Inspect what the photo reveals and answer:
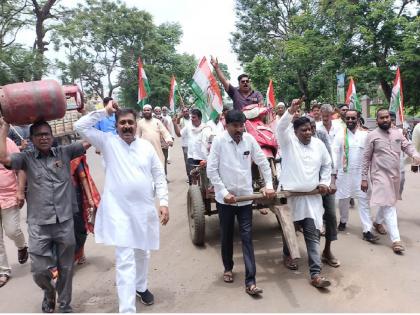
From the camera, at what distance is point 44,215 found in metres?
3.70

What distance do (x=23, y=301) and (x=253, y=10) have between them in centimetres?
2906

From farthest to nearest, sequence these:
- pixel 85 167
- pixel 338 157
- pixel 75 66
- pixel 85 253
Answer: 1. pixel 75 66
2. pixel 338 157
3. pixel 85 253
4. pixel 85 167

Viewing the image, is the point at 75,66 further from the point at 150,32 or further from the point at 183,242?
the point at 183,242

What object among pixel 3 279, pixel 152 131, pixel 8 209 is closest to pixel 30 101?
pixel 8 209

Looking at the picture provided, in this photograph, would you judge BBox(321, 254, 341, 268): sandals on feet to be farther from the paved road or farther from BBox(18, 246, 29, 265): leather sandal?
BBox(18, 246, 29, 265): leather sandal

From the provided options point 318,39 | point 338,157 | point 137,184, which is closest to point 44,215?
point 137,184

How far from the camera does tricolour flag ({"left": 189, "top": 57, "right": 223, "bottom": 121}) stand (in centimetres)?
693

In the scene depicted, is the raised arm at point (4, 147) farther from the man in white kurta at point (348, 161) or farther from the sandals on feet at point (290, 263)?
the man in white kurta at point (348, 161)

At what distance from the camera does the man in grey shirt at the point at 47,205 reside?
12.1ft

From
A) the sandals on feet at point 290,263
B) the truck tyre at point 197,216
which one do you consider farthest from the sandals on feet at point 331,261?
the truck tyre at point 197,216

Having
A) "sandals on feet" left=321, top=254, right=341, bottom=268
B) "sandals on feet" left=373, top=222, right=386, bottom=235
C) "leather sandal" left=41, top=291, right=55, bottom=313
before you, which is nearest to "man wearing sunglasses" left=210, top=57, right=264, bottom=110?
"sandals on feet" left=321, top=254, right=341, bottom=268

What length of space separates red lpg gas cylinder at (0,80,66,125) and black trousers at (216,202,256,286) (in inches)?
75.9

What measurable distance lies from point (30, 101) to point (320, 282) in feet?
10.3

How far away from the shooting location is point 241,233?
4.28 meters
